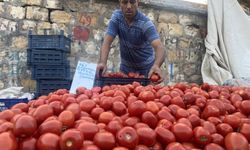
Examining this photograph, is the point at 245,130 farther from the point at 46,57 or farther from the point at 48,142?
the point at 46,57

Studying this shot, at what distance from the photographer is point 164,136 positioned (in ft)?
4.30

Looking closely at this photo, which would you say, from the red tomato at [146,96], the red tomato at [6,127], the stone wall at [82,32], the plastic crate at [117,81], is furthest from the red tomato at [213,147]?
the stone wall at [82,32]

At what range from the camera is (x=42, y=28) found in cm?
591

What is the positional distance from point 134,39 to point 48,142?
3.09 m

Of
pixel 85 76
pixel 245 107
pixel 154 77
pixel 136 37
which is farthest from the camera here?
pixel 136 37

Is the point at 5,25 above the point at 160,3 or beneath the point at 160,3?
beneath

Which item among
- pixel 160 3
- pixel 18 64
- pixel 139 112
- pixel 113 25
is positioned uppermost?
pixel 160 3

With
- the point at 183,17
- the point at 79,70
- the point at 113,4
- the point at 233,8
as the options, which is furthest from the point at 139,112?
the point at 233,8

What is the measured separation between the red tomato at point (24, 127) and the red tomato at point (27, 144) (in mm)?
21

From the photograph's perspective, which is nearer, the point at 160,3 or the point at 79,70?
the point at 79,70

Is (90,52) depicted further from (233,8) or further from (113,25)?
(233,8)

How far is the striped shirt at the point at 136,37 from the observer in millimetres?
4047

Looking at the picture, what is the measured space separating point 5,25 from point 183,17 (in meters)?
3.32

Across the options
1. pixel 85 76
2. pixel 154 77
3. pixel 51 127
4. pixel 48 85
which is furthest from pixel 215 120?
pixel 48 85
